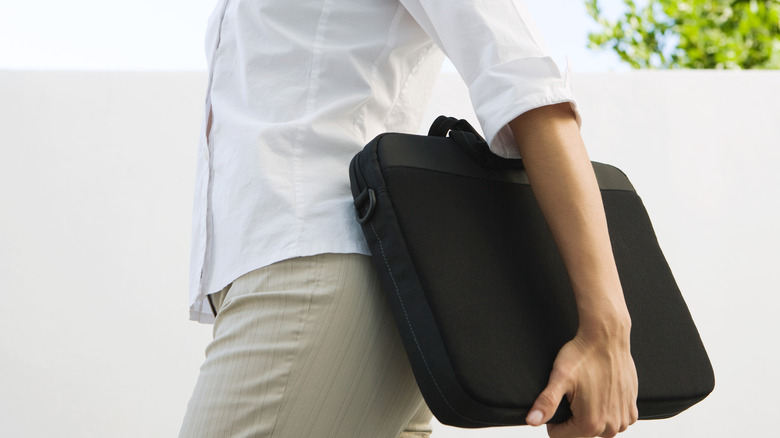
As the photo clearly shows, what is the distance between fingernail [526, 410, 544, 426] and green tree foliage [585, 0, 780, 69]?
526 centimetres

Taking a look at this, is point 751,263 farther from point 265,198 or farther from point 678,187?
point 265,198

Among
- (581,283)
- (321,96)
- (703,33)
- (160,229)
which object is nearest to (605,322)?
(581,283)

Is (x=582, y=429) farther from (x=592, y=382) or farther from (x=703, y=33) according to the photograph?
(x=703, y=33)

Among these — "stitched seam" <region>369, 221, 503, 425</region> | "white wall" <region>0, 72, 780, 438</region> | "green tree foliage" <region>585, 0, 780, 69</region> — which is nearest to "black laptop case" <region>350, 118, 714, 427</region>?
"stitched seam" <region>369, 221, 503, 425</region>

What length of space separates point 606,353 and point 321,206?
0.29 meters

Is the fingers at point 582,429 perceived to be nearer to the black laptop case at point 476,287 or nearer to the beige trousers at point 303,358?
the black laptop case at point 476,287

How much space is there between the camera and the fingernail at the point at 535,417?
2.04 ft

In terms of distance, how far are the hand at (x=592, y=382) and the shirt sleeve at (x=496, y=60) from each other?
21cm

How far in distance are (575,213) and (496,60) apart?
154 mm

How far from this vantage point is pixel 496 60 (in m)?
0.64

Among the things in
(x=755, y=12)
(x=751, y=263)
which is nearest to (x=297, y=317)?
(x=751, y=263)

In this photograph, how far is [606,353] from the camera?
64 cm

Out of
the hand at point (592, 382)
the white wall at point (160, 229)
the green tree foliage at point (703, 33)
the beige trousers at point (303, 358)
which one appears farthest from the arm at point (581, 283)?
the green tree foliage at point (703, 33)

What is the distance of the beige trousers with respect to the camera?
2.08ft
